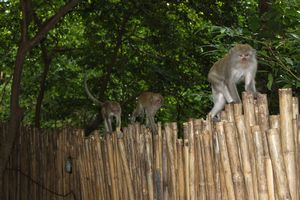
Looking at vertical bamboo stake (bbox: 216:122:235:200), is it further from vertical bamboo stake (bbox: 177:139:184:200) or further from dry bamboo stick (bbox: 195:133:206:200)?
vertical bamboo stake (bbox: 177:139:184:200)

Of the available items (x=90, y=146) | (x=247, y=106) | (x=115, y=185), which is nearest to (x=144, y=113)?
(x=90, y=146)

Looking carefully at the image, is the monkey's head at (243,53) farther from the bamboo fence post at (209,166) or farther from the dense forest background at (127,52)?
the dense forest background at (127,52)

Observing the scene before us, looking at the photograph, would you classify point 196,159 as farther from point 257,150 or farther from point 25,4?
point 25,4

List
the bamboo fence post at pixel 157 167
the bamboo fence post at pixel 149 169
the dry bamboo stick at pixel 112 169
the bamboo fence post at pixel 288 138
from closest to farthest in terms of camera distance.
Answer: the bamboo fence post at pixel 288 138 → the bamboo fence post at pixel 157 167 → the bamboo fence post at pixel 149 169 → the dry bamboo stick at pixel 112 169

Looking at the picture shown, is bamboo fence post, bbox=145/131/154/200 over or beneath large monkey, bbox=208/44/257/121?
beneath

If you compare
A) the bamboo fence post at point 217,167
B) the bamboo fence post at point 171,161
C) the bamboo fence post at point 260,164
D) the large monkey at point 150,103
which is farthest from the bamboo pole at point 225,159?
the large monkey at point 150,103

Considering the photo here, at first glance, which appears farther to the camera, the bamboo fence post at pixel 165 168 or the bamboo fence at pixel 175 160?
the bamboo fence post at pixel 165 168

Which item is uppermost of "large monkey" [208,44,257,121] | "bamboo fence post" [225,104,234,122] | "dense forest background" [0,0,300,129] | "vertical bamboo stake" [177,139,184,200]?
"dense forest background" [0,0,300,129]

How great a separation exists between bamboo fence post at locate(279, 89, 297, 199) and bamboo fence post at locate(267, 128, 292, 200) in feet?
0.07

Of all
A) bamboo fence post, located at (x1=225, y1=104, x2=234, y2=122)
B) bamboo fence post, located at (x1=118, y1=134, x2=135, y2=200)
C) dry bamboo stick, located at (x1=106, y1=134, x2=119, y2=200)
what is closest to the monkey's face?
bamboo fence post, located at (x1=225, y1=104, x2=234, y2=122)

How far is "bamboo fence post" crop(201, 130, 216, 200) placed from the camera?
3.64 m

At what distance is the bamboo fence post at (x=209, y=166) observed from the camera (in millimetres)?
3638

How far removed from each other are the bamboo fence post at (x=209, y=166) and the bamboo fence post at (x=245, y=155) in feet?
1.29

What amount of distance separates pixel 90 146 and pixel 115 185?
2.31 ft
